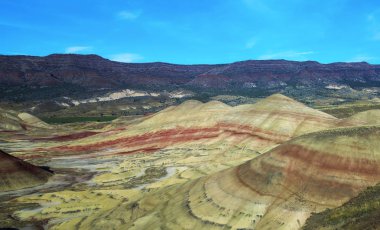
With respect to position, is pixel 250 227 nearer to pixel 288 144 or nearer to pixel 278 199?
pixel 278 199

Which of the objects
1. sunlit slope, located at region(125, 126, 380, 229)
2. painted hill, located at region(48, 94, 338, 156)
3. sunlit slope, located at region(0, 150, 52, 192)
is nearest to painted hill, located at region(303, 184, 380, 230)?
sunlit slope, located at region(125, 126, 380, 229)

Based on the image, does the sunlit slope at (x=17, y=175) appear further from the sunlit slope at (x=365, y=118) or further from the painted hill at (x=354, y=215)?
the sunlit slope at (x=365, y=118)

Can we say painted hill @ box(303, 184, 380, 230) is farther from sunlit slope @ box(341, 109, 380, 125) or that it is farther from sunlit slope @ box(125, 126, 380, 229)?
sunlit slope @ box(341, 109, 380, 125)

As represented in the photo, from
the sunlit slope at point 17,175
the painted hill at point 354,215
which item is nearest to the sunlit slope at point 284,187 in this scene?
the painted hill at point 354,215

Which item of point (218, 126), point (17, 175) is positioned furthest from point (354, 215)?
point (218, 126)

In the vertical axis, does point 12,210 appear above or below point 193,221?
below

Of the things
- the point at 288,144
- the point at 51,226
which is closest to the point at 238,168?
the point at 288,144

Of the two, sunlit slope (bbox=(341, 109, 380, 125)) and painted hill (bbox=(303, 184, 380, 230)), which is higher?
sunlit slope (bbox=(341, 109, 380, 125))

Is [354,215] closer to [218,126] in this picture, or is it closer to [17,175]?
[17,175]
